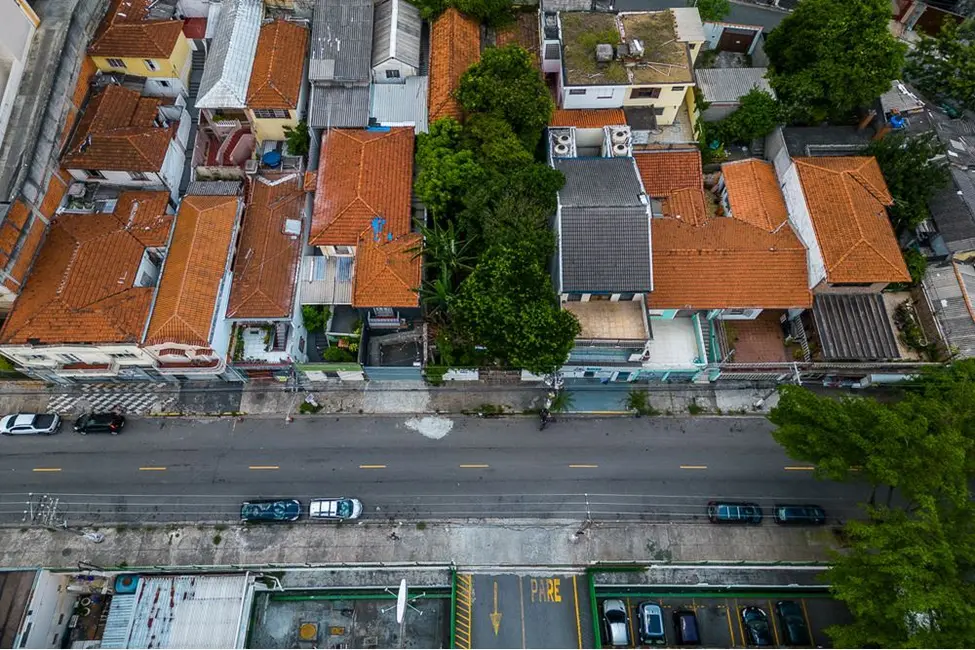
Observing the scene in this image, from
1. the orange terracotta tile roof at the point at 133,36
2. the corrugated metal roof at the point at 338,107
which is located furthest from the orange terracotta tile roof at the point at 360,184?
the orange terracotta tile roof at the point at 133,36

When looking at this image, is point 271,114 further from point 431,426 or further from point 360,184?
point 431,426

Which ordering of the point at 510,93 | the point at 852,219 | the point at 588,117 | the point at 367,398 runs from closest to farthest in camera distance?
1. the point at 852,219
2. the point at 367,398
3. the point at 510,93
4. the point at 588,117

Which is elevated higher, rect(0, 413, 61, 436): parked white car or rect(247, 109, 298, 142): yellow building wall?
rect(247, 109, 298, 142): yellow building wall

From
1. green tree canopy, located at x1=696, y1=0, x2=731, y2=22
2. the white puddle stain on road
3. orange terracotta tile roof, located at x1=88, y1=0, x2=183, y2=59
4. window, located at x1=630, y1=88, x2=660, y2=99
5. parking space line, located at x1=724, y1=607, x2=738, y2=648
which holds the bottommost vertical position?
parking space line, located at x1=724, y1=607, x2=738, y2=648

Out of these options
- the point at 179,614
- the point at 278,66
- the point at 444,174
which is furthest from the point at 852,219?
the point at 179,614

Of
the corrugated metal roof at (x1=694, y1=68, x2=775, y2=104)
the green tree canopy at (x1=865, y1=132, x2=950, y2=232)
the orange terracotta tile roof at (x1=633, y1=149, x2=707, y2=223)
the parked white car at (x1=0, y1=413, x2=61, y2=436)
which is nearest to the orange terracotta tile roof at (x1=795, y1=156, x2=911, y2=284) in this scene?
the green tree canopy at (x1=865, y1=132, x2=950, y2=232)

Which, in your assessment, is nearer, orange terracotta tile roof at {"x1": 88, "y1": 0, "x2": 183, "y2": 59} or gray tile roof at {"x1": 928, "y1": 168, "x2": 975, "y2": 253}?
gray tile roof at {"x1": 928, "y1": 168, "x2": 975, "y2": 253}

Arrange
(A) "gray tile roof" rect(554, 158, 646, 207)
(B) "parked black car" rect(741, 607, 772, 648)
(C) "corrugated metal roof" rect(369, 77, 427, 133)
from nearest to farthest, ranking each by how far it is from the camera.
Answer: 1. (B) "parked black car" rect(741, 607, 772, 648)
2. (A) "gray tile roof" rect(554, 158, 646, 207)
3. (C) "corrugated metal roof" rect(369, 77, 427, 133)

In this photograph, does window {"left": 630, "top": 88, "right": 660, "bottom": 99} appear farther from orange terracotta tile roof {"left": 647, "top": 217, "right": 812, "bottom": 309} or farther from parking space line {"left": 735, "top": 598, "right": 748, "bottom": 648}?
parking space line {"left": 735, "top": 598, "right": 748, "bottom": 648}

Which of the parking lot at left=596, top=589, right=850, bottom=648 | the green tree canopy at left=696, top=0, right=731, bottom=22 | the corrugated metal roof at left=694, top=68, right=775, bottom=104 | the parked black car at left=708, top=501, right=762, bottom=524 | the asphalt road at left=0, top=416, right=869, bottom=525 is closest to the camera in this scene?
the parking lot at left=596, top=589, right=850, bottom=648
